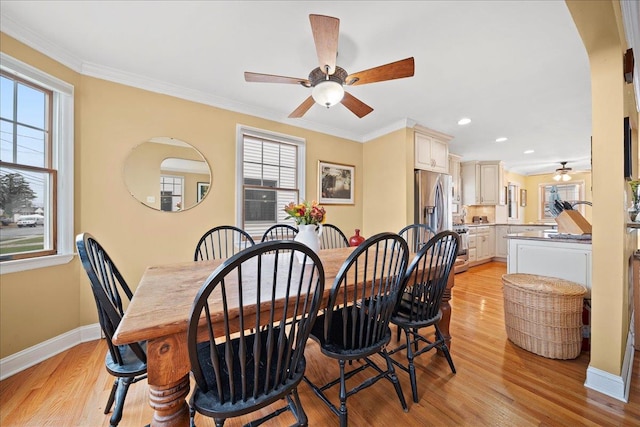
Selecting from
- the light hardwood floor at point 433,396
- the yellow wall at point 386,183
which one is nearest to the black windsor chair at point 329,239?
the yellow wall at point 386,183

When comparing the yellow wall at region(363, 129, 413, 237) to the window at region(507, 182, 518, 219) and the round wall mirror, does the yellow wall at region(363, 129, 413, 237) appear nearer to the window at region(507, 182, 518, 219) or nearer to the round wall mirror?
the round wall mirror

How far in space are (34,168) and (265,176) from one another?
2.05 metres

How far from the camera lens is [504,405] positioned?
1.49m

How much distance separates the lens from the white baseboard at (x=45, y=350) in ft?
5.85

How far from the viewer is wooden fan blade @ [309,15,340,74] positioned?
1333 mm

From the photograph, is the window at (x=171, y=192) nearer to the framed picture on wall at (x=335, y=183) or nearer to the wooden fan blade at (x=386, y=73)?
the framed picture on wall at (x=335, y=183)

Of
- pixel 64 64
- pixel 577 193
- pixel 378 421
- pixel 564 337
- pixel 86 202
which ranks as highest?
pixel 64 64

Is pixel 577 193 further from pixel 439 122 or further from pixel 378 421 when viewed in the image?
pixel 378 421

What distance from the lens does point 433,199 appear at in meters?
3.81

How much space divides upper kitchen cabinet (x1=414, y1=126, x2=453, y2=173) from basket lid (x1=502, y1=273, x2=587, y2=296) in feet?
6.45

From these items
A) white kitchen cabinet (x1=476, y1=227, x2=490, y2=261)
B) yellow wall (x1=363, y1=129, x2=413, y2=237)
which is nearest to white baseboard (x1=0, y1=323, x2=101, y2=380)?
yellow wall (x1=363, y1=129, x2=413, y2=237)

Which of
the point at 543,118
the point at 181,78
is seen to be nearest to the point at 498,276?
the point at 543,118

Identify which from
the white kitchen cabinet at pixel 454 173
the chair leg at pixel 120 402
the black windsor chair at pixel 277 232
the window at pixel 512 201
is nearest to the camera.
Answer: the chair leg at pixel 120 402

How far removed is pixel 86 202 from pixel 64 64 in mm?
1171
